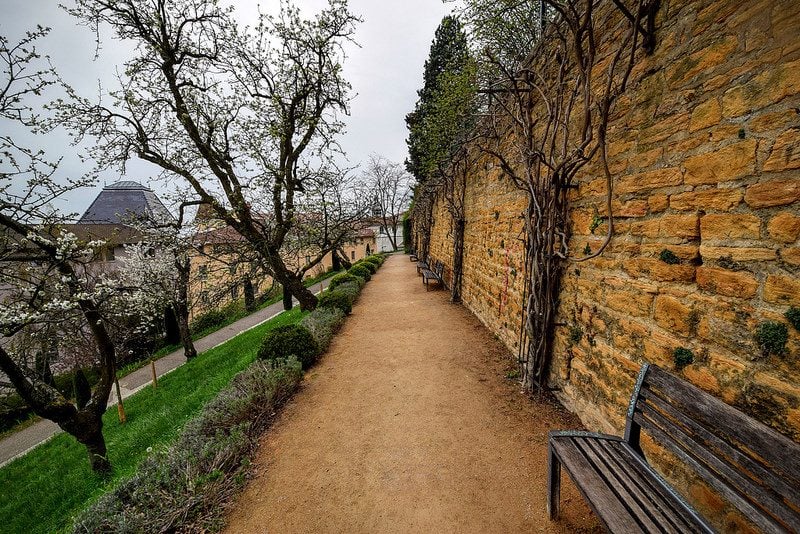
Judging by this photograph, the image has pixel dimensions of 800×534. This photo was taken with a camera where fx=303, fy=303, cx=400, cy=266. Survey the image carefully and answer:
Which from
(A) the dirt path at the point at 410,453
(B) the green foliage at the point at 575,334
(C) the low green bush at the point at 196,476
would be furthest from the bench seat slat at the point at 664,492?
(C) the low green bush at the point at 196,476

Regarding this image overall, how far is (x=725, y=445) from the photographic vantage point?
4.53 feet

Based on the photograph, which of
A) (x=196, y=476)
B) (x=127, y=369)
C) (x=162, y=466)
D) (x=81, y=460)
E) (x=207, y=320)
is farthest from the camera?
(x=207, y=320)

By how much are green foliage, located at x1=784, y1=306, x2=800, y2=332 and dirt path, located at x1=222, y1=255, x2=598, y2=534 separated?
154cm

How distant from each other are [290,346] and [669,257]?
4412 mm

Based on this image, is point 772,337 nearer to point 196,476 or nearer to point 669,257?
point 669,257

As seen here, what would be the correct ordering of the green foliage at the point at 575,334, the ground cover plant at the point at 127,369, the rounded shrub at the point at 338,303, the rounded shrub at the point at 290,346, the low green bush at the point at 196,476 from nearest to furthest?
the low green bush at the point at 196,476 < the green foliage at the point at 575,334 < the rounded shrub at the point at 290,346 < the rounded shrub at the point at 338,303 < the ground cover plant at the point at 127,369

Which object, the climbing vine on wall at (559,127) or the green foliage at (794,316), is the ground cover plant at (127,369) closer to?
the climbing vine on wall at (559,127)

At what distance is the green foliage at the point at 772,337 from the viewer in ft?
4.50

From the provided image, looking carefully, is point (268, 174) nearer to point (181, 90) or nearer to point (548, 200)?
point (181, 90)

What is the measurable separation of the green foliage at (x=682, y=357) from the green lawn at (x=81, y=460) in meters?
4.67

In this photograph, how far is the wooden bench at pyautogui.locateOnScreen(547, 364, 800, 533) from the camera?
119 centimetres

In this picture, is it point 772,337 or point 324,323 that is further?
point 324,323

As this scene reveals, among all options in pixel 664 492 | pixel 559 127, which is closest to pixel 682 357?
pixel 664 492

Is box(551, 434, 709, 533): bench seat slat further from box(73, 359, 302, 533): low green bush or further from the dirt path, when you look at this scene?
box(73, 359, 302, 533): low green bush
